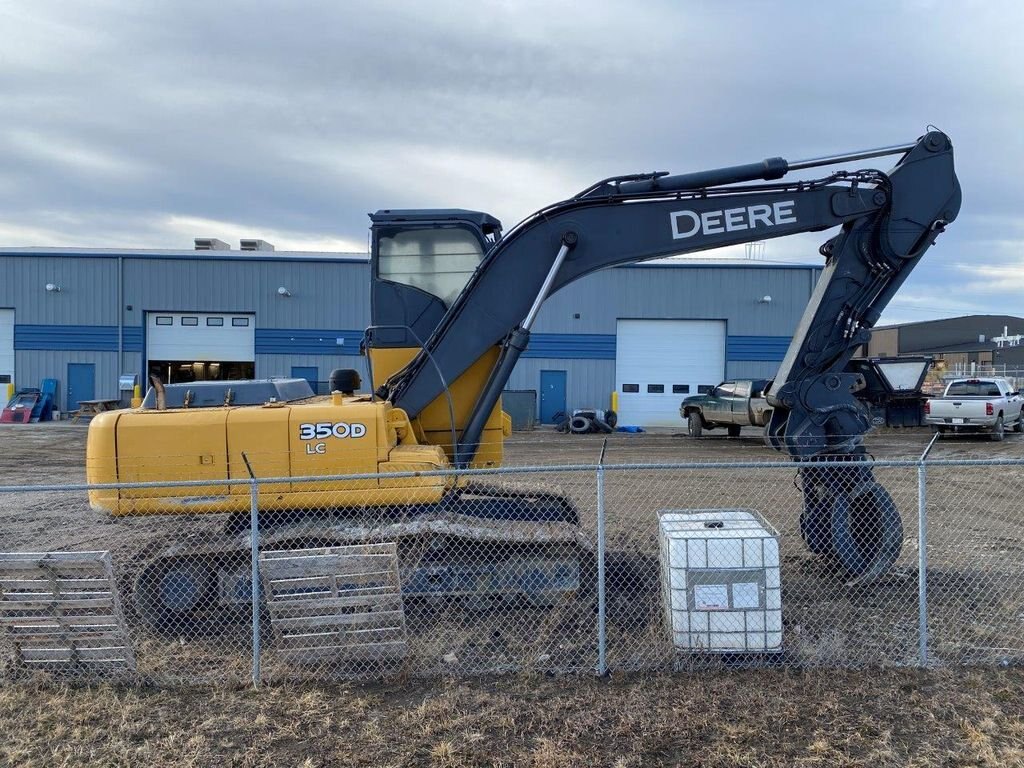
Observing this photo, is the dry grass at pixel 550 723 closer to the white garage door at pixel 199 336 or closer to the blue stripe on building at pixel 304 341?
the blue stripe on building at pixel 304 341

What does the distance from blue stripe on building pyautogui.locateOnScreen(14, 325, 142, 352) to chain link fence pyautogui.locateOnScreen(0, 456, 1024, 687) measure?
898 inches

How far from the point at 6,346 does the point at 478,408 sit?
95.5 ft

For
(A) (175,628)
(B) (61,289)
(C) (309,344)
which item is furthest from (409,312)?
(B) (61,289)

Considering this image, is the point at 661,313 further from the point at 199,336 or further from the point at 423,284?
the point at 423,284

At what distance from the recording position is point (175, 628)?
6852mm

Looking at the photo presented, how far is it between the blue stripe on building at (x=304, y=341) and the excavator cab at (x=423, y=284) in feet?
74.0

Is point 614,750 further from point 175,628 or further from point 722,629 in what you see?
point 175,628

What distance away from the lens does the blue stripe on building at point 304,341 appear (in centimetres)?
2970

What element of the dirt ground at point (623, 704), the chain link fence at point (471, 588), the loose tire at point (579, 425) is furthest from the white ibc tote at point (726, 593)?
the loose tire at point (579, 425)

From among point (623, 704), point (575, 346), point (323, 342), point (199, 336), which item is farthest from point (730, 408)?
point (199, 336)

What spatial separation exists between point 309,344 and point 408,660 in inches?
984

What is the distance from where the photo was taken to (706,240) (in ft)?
24.2

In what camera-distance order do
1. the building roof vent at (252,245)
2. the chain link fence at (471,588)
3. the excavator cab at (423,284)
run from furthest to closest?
the building roof vent at (252,245)
the excavator cab at (423,284)
the chain link fence at (471,588)

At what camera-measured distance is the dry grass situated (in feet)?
15.3
